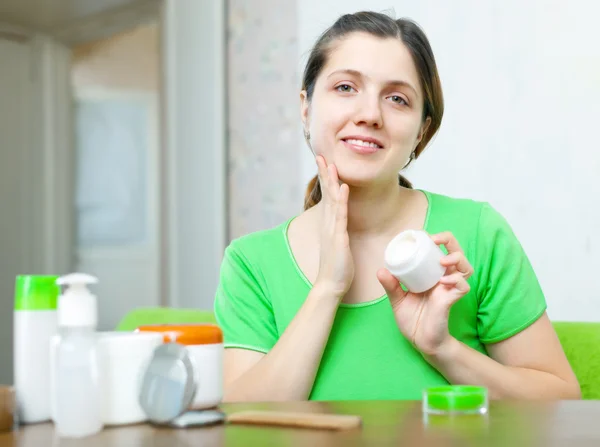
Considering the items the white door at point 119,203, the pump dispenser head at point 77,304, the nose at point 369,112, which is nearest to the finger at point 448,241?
the nose at point 369,112

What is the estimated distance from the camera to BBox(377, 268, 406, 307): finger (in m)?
1.07

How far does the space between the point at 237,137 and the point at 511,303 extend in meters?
1.71

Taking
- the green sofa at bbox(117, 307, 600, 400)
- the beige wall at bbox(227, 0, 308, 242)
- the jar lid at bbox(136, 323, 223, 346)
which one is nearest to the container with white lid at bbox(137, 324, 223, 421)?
the jar lid at bbox(136, 323, 223, 346)

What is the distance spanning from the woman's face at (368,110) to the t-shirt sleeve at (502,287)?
0.17 m

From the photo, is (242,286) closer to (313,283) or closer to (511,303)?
(313,283)

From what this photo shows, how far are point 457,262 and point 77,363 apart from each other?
0.48 meters

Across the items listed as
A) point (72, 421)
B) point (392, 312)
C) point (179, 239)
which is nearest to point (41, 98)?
point (179, 239)

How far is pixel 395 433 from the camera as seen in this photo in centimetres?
67

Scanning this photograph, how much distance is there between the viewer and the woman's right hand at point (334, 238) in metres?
1.17

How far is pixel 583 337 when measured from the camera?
126 cm

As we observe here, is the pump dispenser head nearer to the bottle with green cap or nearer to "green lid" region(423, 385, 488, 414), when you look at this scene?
the bottle with green cap

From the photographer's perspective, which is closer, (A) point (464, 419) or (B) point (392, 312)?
(A) point (464, 419)

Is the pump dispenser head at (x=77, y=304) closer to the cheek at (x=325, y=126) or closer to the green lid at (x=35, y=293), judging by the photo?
the green lid at (x=35, y=293)

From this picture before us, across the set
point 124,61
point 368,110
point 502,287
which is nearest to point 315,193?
point 368,110
